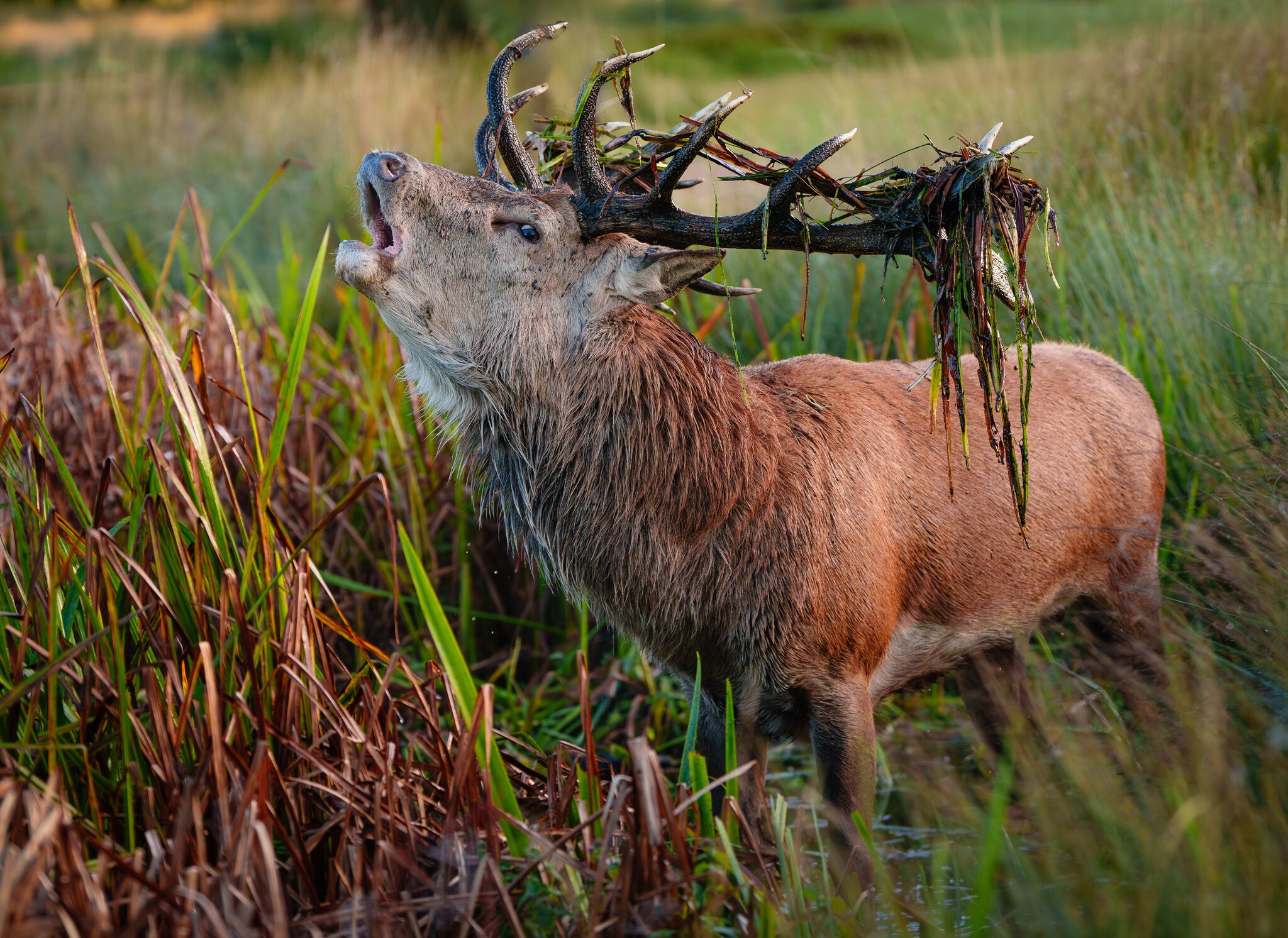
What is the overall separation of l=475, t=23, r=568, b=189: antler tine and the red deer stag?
0.04ft

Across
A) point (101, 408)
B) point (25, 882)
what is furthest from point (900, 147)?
point (25, 882)

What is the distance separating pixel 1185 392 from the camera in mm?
4406

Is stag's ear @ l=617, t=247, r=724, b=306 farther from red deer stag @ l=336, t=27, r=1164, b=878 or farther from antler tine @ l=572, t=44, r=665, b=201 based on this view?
antler tine @ l=572, t=44, r=665, b=201

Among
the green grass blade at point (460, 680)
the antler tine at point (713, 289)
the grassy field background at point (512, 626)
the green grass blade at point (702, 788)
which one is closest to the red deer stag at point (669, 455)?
the antler tine at point (713, 289)

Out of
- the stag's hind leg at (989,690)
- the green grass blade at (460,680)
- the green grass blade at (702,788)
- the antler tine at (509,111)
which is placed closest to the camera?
the green grass blade at (460,680)

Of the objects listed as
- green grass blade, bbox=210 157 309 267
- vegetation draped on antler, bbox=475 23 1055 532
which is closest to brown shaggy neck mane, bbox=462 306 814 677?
vegetation draped on antler, bbox=475 23 1055 532

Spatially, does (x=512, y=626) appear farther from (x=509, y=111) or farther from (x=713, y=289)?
(x=509, y=111)

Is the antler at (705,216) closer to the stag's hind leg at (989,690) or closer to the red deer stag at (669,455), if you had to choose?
the red deer stag at (669,455)

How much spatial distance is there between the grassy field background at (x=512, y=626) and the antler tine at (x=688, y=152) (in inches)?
37.8

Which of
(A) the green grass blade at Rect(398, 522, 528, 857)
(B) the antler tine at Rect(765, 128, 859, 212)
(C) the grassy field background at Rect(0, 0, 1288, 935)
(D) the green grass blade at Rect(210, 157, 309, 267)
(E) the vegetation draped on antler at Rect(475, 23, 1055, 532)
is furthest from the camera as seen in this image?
(D) the green grass blade at Rect(210, 157, 309, 267)

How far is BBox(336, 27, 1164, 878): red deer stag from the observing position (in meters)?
3.07

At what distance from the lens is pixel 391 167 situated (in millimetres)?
3133

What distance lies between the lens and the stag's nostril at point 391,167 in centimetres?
312

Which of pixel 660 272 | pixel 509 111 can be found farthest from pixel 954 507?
pixel 509 111
